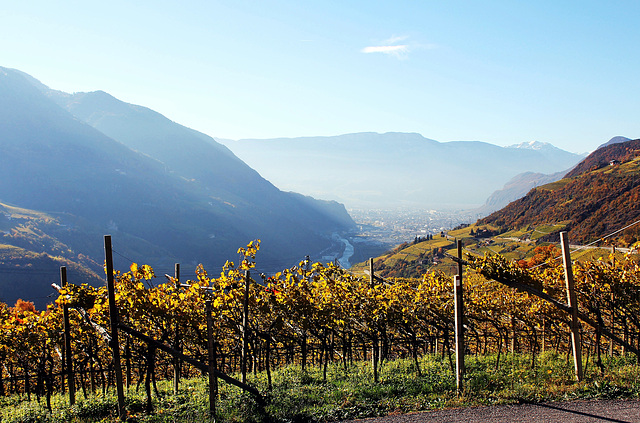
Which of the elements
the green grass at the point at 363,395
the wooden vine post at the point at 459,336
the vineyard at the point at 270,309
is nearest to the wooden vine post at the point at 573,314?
the green grass at the point at 363,395

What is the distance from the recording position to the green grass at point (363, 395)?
37.0 ft

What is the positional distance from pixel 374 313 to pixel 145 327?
8.92m

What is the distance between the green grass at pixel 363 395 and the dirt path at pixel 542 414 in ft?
1.09

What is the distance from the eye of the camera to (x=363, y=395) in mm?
12188

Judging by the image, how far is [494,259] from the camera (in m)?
12.7

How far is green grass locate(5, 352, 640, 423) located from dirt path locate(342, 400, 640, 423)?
0.33 metres

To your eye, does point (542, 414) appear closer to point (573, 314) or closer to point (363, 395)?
point (573, 314)

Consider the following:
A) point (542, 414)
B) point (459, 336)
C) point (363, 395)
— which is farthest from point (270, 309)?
point (542, 414)

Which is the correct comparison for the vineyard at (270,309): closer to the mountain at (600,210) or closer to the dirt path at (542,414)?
the dirt path at (542,414)

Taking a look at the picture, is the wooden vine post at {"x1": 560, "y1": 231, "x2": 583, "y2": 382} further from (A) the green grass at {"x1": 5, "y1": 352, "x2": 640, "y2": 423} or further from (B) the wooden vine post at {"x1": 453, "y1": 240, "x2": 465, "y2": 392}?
(B) the wooden vine post at {"x1": 453, "y1": 240, "x2": 465, "y2": 392}

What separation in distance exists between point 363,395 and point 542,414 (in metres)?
4.99

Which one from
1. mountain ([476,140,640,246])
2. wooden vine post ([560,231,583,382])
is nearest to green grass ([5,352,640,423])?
wooden vine post ([560,231,583,382])

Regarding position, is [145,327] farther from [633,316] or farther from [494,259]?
[633,316]

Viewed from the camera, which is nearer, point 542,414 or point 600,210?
point 542,414
